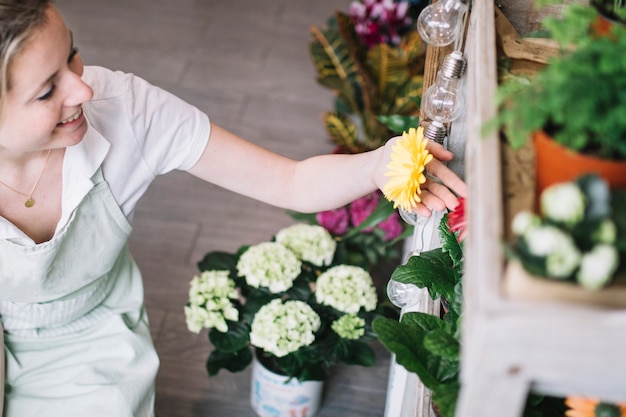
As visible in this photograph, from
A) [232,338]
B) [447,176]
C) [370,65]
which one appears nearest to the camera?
[447,176]

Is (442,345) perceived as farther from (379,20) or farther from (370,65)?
(379,20)

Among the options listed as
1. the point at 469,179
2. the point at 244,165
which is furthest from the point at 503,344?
the point at 244,165

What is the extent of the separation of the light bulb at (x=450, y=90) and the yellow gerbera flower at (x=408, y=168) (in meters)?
0.11

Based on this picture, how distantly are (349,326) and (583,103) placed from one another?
1210mm

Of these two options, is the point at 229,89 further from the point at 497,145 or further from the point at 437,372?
the point at 497,145

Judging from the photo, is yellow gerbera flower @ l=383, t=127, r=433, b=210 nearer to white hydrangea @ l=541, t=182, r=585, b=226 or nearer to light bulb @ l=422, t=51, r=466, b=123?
light bulb @ l=422, t=51, r=466, b=123

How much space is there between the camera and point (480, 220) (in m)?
0.73

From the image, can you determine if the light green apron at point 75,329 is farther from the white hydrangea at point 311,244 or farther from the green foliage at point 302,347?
the white hydrangea at point 311,244

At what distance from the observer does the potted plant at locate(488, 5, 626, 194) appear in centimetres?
70

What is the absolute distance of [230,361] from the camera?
1936 mm

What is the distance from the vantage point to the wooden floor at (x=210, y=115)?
2.23 meters

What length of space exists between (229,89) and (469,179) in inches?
105

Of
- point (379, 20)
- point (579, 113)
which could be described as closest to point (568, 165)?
point (579, 113)

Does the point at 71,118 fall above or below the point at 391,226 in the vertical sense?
above
